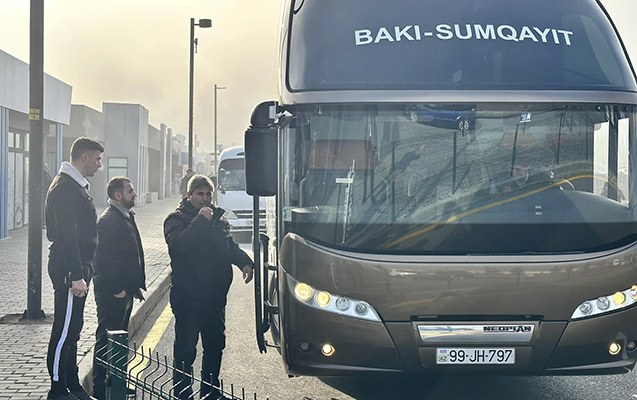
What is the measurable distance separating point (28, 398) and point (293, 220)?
2.34m

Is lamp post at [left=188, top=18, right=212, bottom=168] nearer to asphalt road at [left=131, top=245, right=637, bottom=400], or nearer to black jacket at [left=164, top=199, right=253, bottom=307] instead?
asphalt road at [left=131, top=245, right=637, bottom=400]

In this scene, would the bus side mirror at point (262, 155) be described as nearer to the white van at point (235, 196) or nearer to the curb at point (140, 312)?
the curb at point (140, 312)

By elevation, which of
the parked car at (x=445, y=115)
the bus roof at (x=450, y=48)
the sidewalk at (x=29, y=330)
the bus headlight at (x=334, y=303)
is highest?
the bus roof at (x=450, y=48)

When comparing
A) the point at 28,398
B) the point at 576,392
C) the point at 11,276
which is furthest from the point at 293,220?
the point at 11,276

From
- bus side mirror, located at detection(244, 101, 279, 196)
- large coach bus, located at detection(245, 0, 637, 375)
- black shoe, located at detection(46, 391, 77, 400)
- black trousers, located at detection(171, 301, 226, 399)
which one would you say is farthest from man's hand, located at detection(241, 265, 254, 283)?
black shoe, located at detection(46, 391, 77, 400)

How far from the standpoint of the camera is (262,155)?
17.9 ft

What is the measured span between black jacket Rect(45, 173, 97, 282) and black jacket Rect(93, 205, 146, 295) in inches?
14.2

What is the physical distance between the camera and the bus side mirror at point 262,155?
5.45 m

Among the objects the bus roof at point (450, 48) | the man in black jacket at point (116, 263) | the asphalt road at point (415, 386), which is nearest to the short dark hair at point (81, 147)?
the man in black jacket at point (116, 263)

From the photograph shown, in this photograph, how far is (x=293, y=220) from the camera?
525 centimetres

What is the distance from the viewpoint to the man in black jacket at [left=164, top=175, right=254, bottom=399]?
19.6 ft

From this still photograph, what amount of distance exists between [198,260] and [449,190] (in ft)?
6.76

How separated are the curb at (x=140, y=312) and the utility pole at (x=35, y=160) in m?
1.06

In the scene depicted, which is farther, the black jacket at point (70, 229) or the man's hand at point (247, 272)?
the man's hand at point (247, 272)
